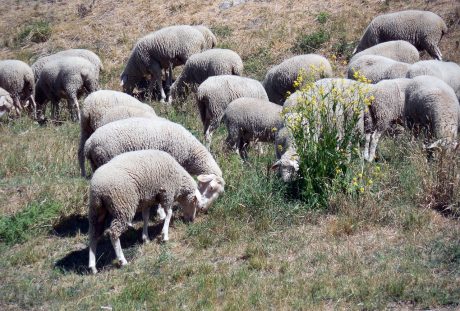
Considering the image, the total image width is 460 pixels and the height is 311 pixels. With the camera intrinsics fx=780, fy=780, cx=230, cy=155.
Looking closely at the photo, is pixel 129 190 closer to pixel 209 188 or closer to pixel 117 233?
pixel 117 233

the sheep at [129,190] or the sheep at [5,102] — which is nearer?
the sheep at [129,190]

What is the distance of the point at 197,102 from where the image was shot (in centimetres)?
1347

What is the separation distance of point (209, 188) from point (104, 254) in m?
1.60

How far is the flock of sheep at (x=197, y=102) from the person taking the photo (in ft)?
28.1

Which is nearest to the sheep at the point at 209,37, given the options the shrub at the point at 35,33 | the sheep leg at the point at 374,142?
the shrub at the point at 35,33

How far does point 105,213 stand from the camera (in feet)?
27.7

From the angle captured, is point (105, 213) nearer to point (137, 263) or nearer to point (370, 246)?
point (137, 263)

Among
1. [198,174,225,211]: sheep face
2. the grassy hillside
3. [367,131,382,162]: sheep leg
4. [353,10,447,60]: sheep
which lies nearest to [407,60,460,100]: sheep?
[367,131,382,162]: sheep leg

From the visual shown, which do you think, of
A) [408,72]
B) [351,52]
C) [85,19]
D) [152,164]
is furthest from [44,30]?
[152,164]

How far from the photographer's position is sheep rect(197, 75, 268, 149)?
42.7 ft

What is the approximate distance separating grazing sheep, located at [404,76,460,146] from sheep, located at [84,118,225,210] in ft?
9.92

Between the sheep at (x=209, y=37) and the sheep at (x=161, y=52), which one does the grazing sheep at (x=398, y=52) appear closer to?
the sheep at (x=161, y=52)

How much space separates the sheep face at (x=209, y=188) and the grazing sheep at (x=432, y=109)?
3.01 m

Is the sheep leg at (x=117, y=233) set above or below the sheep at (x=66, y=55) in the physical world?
above
